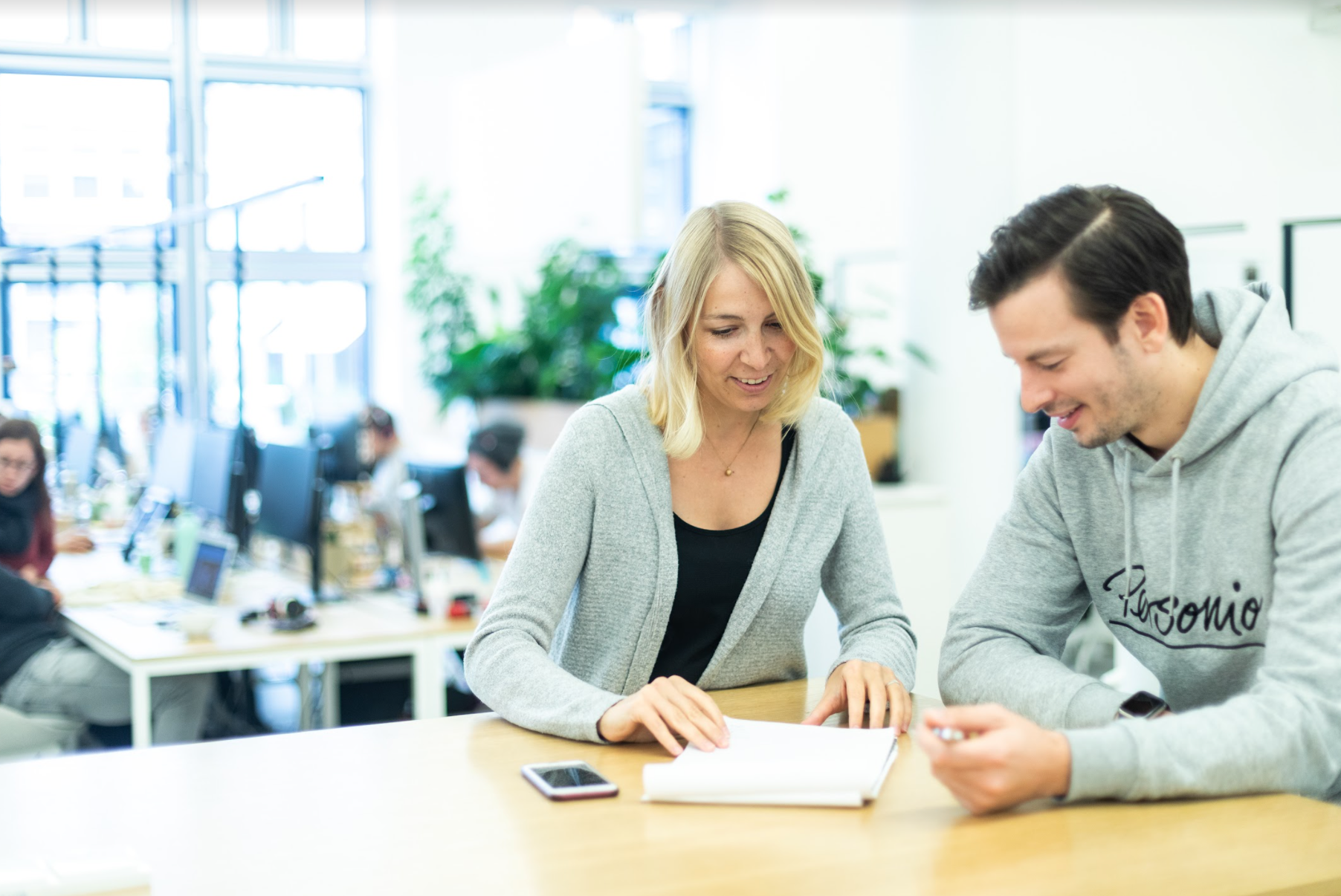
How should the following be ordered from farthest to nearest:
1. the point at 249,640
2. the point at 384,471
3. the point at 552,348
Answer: the point at 552,348 < the point at 384,471 < the point at 249,640

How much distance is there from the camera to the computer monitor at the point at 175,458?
4727mm

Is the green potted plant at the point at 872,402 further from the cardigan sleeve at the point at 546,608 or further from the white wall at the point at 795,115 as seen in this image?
the cardigan sleeve at the point at 546,608

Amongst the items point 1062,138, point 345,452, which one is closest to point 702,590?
point 345,452

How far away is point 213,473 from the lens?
4312mm

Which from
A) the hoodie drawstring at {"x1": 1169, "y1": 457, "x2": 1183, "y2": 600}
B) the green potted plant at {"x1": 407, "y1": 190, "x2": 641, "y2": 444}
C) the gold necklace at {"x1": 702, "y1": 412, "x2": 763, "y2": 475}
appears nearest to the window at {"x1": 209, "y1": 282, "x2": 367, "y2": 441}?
the green potted plant at {"x1": 407, "y1": 190, "x2": 641, "y2": 444}

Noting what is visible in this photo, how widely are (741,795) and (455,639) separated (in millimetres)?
2231

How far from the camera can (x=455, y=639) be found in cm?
343

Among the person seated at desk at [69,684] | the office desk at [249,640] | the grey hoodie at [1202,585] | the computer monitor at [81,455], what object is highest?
the grey hoodie at [1202,585]

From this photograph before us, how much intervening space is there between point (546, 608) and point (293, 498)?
2377 millimetres

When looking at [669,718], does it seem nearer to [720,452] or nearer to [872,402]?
[720,452]

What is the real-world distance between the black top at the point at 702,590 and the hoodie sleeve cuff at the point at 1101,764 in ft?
2.17

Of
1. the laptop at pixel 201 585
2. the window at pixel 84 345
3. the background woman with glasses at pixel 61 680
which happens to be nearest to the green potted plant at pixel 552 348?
the window at pixel 84 345

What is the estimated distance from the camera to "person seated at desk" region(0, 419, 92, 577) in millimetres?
3840

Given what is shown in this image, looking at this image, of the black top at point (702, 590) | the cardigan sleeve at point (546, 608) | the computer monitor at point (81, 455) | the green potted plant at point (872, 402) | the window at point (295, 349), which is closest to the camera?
the cardigan sleeve at point (546, 608)
